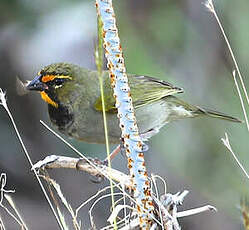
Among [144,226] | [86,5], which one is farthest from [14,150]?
[144,226]

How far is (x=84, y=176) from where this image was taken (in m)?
6.23

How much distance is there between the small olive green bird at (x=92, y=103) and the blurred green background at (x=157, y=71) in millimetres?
882

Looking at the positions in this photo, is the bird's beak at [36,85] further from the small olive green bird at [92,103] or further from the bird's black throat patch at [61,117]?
the bird's black throat patch at [61,117]

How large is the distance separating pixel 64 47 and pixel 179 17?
38.1 inches

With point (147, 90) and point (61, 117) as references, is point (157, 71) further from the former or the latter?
point (61, 117)

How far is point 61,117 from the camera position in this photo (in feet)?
12.9

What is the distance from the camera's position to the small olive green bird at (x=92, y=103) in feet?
12.6

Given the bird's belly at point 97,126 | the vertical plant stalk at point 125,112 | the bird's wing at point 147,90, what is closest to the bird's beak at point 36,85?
Answer: the bird's belly at point 97,126

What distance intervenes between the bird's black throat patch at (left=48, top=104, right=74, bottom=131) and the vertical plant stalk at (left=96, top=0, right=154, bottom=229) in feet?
5.10

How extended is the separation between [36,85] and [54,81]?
219 millimetres

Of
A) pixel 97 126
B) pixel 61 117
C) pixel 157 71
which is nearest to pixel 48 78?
pixel 61 117

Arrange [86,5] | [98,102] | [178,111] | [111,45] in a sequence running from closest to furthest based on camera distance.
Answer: [111,45] → [98,102] → [178,111] → [86,5]

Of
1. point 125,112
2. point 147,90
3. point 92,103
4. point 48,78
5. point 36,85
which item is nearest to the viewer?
point 125,112

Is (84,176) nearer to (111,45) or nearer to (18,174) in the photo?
(18,174)
